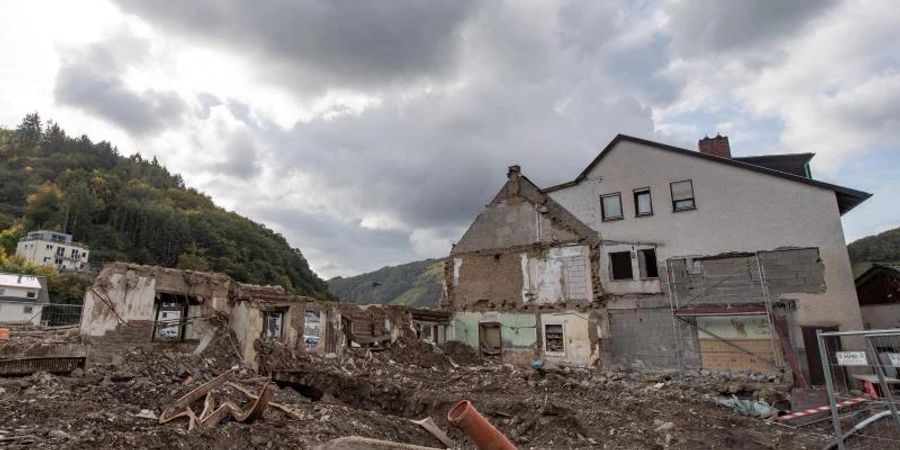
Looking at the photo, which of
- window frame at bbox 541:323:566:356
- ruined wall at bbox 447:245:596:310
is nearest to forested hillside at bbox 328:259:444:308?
ruined wall at bbox 447:245:596:310

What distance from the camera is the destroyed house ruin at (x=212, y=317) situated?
1162 centimetres

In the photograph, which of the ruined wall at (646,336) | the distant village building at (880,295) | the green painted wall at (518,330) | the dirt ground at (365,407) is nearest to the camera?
the dirt ground at (365,407)

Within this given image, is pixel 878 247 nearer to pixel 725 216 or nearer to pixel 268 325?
pixel 725 216

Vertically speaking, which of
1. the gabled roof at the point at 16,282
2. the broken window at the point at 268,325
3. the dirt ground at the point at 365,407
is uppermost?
the gabled roof at the point at 16,282

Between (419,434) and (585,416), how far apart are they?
3.61m

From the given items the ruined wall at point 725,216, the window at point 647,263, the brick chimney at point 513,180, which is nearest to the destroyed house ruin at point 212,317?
the brick chimney at point 513,180

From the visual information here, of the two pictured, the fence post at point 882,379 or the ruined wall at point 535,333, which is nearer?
the fence post at point 882,379

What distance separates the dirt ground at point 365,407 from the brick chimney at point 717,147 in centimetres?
909

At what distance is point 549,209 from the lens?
802 inches

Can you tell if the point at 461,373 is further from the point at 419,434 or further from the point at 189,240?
the point at 189,240

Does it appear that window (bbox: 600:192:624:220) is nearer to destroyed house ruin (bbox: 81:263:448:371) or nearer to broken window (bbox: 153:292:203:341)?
destroyed house ruin (bbox: 81:263:448:371)

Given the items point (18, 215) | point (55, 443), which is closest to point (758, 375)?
point (55, 443)

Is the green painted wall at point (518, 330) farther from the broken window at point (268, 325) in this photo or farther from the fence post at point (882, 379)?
the fence post at point (882, 379)

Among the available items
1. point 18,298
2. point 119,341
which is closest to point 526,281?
point 119,341
